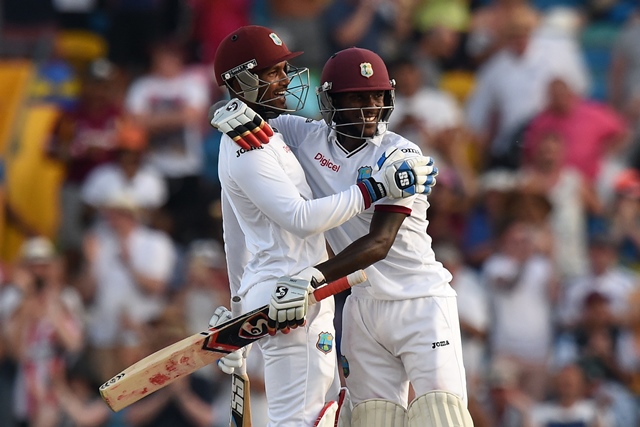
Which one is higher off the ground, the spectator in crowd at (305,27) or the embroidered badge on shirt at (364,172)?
the spectator in crowd at (305,27)

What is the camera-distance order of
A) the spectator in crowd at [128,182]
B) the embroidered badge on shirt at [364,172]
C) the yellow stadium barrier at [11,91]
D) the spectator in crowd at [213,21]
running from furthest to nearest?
the spectator in crowd at [213,21], the yellow stadium barrier at [11,91], the spectator in crowd at [128,182], the embroidered badge on shirt at [364,172]

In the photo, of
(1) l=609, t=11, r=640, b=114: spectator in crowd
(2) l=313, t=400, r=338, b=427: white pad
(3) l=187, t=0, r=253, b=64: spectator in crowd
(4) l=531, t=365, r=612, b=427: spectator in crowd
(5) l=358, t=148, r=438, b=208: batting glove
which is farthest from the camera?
(3) l=187, t=0, r=253, b=64: spectator in crowd

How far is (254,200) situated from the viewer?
570cm

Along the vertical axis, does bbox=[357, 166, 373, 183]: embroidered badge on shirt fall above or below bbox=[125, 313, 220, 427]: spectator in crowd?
above

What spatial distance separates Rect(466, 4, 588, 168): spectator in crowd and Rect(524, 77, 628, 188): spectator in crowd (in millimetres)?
177

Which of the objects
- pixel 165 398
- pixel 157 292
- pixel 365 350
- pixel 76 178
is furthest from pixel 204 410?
pixel 365 350

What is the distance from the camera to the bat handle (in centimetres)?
557

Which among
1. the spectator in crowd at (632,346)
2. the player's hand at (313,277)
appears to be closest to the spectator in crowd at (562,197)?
the spectator in crowd at (632,346)

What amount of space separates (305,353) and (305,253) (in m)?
0.43

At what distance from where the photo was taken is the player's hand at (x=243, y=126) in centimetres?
571

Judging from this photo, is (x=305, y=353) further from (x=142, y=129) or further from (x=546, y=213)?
(x=142, y=129)

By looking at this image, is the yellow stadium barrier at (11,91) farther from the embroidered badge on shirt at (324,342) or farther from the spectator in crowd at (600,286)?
the embroidered badge on shirt at (324,342)

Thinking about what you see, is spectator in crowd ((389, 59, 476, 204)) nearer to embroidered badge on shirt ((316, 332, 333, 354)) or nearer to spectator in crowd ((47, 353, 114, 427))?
spectator in crowd ((47, 353, 114, 427))

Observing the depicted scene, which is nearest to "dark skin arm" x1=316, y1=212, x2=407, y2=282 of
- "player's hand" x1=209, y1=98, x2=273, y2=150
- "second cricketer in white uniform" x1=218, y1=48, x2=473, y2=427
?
"second cricketer in white uniform" x1=218, y1=48, x2=473, y2=427
